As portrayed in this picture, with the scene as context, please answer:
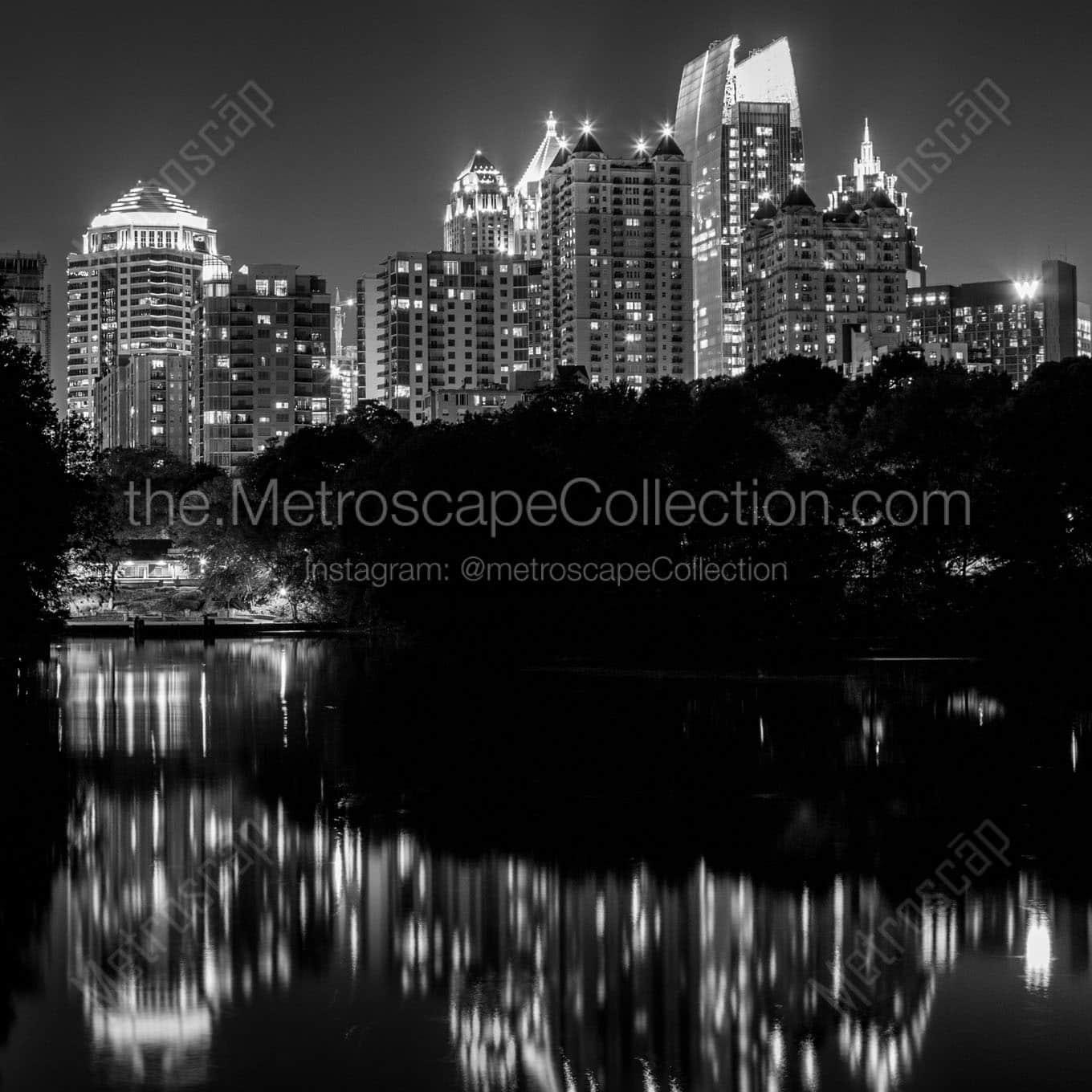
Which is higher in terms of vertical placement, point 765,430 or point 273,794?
point 765,430

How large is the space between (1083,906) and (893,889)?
170cm

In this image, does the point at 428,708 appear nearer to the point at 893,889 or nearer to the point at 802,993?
the point at 893,889

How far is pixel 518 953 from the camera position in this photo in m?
12.9

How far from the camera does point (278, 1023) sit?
11211mm

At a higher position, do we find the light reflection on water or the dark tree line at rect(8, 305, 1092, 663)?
the dark tree line at rect(8, 305, 1092, 663)

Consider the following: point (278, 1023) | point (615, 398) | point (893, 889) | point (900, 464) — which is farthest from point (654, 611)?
point (278, 1023)

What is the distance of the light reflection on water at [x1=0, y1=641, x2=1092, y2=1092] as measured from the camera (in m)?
Answer: 10.5
